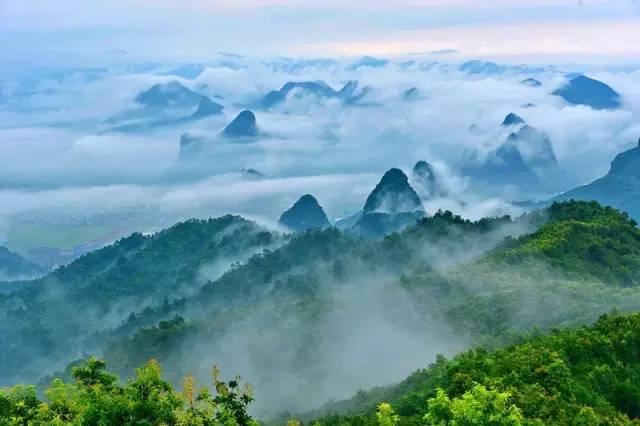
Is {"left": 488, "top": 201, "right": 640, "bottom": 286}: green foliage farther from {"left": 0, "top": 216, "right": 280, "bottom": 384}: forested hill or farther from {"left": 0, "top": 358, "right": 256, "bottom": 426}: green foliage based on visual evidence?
{"left": 0, "top": 216, "right": 280, "bottom": 384}: forested hill

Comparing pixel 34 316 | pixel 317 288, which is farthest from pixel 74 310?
pixel 317 288

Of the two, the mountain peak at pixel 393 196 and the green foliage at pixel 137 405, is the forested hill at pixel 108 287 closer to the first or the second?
the mountain peak at pixel 393 196

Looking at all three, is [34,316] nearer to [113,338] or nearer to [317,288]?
[113,338]

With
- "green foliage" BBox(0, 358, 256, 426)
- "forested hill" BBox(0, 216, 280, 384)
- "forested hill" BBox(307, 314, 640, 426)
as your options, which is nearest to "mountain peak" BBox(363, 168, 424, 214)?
"forested hill" BBox(0, 216, 280, 384)

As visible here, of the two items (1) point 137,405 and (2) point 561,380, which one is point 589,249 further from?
(1) point 137,405

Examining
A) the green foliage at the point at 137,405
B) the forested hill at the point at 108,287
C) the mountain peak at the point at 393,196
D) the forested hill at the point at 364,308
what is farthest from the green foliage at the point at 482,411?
the mountain peak at the point at 393,196
